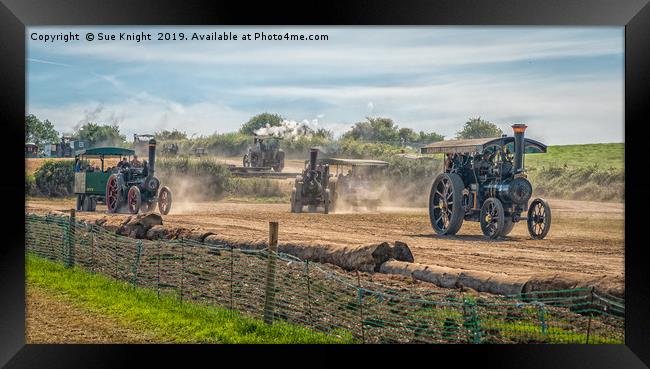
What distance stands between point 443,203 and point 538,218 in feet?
6.51

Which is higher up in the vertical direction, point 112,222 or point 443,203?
point 443,203

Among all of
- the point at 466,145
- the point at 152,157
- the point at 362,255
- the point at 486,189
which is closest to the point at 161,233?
the point at 152,157

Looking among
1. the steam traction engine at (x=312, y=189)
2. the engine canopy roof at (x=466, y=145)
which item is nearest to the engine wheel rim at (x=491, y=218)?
the engine canopy roof at (x=466, y=145)

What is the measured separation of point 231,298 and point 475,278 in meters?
3.41

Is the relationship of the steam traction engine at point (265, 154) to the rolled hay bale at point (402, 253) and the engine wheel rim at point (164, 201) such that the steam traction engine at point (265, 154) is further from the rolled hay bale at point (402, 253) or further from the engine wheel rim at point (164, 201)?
the rolled hay bale at point (402, 253)

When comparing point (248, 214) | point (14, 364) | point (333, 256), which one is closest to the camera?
point (14, 364)

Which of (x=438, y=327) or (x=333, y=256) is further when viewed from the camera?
(x=333, y=256)

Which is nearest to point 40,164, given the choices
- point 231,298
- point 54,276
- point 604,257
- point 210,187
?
point 54,276

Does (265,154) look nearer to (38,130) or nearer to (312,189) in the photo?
(312,189)

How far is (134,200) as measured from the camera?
1864 cm

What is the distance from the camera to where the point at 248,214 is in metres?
16.5
